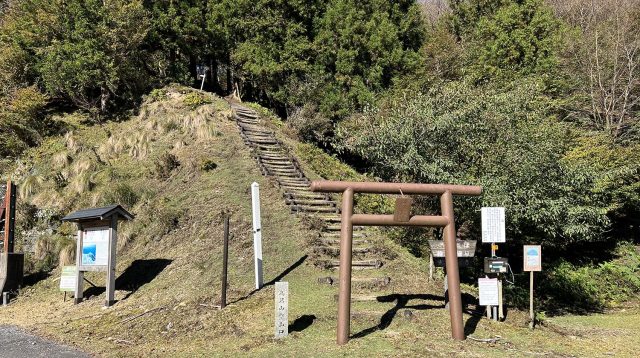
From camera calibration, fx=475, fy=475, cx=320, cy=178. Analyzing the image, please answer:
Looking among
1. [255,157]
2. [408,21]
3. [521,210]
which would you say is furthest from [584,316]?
[408,21]

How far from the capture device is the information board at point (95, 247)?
10.9 m

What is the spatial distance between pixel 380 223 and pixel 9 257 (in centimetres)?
1077

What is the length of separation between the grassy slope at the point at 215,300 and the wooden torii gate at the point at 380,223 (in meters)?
0.40

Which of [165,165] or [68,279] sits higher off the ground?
[165,165]

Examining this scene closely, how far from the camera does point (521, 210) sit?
1180 cm

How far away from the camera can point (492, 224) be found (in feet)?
28.6

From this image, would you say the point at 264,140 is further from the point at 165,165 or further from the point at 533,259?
the point at 533,259

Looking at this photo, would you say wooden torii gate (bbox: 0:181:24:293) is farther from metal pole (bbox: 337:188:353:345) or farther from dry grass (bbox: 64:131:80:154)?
metal pole (bbox: 337:188:353:345)

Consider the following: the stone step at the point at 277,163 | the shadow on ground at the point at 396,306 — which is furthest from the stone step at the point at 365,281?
the stone step at the point at 277,163

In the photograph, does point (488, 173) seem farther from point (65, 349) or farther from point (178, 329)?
point (65, 349)

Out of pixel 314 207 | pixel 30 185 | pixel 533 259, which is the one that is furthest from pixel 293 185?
pixel 30 185

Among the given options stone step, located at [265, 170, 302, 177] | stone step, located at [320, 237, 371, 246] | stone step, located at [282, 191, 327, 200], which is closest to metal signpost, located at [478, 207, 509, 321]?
stone step, located at [320, 237, 371, 246]

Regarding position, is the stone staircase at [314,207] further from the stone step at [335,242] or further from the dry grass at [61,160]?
the dry grass at [61,160]

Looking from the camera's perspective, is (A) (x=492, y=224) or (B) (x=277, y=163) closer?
(A) (x=492, y=224)
